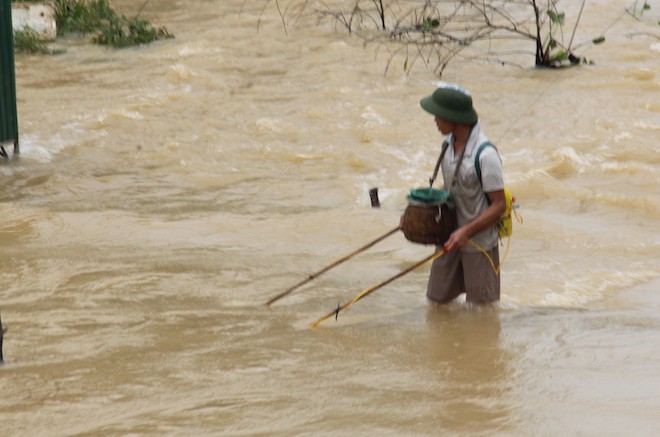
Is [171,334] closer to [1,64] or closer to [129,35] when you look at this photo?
[1,64]

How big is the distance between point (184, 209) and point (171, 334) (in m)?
3.33

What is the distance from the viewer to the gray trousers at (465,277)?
5.78m

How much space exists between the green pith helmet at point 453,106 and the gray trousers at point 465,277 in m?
0.77

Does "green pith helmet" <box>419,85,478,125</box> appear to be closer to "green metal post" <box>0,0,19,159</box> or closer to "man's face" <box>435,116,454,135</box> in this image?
"man's face" <box>435,116,454,135</box>

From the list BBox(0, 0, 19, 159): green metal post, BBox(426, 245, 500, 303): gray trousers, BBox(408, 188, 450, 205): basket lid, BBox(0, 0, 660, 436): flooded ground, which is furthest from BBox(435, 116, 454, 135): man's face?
BBox(0, 0, 19, 159): green metal post

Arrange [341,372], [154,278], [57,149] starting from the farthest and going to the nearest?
[57,149], [154,278], [341,372]

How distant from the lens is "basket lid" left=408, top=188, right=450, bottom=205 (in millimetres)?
5531

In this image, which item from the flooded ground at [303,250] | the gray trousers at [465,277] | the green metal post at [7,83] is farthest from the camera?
the green metal post at [7,83]

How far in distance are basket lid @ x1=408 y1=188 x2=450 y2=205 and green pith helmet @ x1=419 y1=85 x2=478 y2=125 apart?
0.39 m

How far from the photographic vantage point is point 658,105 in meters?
12.0

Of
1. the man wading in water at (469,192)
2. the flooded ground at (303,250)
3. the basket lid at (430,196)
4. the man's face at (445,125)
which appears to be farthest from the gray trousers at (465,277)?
the man's face at (445,125)

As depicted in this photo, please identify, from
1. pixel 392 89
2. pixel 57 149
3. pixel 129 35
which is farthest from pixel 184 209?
pixel 129 35

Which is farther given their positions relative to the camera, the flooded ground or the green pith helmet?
the green pith helmet

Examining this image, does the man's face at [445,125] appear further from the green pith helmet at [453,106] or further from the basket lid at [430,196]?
the basket lid at [430,196]
